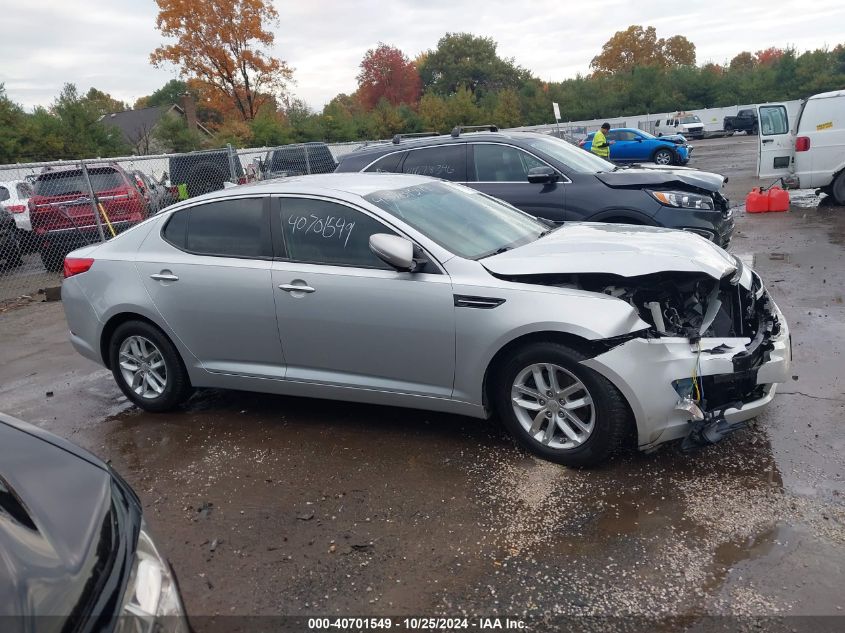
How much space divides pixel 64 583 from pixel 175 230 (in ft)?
12.4

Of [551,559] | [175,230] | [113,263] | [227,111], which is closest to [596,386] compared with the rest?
[551,559]

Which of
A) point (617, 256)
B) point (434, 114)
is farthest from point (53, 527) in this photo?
point (434, 114)

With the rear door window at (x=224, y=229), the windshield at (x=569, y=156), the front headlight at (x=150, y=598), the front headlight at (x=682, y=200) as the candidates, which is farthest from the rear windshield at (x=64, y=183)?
the front headlight at (x=150, y=598)

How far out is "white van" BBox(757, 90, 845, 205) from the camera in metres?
11.3

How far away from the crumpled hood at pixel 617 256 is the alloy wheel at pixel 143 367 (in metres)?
2.67

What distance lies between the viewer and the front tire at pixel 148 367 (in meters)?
4.92

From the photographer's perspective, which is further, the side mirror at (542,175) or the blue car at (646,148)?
the blue car at (646,148)

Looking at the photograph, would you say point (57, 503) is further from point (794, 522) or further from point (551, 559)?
point (794, 522)

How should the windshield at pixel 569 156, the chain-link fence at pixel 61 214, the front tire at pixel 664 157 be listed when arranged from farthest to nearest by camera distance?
the front tire at pixel 664 157, the chain-link fence at pixel 61 214, the windshield at pixel 569 156

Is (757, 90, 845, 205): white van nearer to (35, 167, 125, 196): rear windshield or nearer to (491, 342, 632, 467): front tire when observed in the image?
(491, 342, 632, 467): front tire

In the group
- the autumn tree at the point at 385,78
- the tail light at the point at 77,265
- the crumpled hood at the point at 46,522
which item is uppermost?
the autumn tree at the point at 385,78

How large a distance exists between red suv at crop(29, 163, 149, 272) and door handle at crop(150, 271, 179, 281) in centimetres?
792

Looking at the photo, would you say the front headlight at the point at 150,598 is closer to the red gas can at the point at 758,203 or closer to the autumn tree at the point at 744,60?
the red gas can at the point at 758,203

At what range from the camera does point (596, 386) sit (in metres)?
3.52
